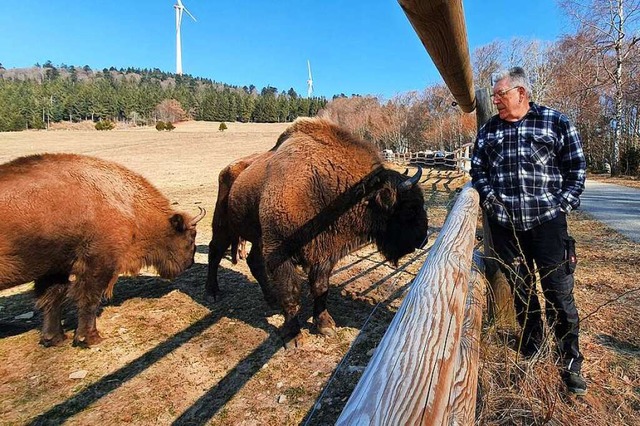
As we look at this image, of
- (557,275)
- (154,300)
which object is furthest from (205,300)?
(557,275)

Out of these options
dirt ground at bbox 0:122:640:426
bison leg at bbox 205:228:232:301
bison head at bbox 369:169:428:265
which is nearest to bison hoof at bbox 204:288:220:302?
bison leg at bbox 205:228:232:301

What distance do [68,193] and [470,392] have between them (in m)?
5.18

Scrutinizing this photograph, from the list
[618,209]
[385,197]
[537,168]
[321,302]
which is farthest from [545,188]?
[618,209]

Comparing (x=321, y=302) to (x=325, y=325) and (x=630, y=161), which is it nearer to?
(x=325, y=325)

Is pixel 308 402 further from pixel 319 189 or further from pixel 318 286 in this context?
pixel 319 189

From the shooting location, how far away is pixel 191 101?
126m

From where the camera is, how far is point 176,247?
6.29 meters

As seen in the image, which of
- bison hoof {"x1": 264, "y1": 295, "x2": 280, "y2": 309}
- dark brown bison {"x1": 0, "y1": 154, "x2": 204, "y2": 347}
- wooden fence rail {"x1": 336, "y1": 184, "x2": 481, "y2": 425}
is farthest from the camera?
bison hoof {"x1": 264, "y1": 295, "x2": 280, "y2": 309}

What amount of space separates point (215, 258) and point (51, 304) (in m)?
2.43

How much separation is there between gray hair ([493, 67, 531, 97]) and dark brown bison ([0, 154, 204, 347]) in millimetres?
5036

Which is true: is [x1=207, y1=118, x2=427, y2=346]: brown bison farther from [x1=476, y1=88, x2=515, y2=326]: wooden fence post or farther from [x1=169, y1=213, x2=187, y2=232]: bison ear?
Answer: [x1=169, y1=213, x2=187, y2=232]: bison ear

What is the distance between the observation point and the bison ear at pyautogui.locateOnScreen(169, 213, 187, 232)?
20.5 feet

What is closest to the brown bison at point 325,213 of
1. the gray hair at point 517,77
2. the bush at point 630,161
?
the gray hair at point 517,77

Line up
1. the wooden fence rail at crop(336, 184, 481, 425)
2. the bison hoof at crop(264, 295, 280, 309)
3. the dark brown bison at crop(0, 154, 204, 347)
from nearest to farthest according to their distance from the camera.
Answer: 1. the wooden fence rail at crop(336, 184, 481, 425)
2. the dark brown bison at crop(0, 154, 204, 347)
3. the bison hoof at crop(264, 295, 280, 309)
